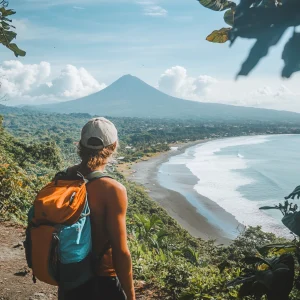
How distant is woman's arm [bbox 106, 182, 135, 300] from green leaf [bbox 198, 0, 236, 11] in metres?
0.91

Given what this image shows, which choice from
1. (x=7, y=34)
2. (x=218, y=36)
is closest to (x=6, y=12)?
(x=7, y=34)

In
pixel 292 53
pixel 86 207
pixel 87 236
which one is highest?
pixel 292 53

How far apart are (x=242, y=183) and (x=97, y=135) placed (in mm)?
32011

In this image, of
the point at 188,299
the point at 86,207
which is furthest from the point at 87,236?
the point at 188,299

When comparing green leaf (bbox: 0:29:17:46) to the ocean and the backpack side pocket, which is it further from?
the ocean

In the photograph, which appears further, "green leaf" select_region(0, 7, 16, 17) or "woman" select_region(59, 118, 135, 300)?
"green leaf" select_region(0, 7, 16, 17)

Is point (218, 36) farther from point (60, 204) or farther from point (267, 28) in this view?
point (60, 204)

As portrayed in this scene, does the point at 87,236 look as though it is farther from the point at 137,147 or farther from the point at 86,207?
the point at 137,147

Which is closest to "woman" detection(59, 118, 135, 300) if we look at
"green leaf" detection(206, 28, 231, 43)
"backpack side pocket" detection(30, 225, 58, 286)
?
"backpack side pocket" detection(30, 225, 58, 286)

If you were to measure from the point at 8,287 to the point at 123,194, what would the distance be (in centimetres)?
277

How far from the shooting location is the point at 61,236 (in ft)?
4.81

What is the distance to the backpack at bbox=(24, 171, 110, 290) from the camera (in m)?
1.46

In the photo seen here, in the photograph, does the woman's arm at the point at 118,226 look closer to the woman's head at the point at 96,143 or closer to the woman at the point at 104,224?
the woman at the point at 104,224

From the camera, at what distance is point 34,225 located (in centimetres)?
152
